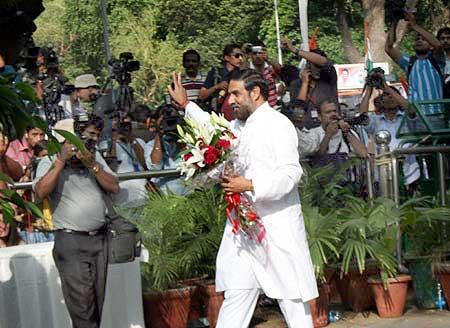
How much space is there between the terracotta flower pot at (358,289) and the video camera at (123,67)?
337 cm

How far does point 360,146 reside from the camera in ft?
36.8

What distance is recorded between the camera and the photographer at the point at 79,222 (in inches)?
330

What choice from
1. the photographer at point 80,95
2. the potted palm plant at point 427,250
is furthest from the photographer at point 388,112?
the photographer at point 80,95

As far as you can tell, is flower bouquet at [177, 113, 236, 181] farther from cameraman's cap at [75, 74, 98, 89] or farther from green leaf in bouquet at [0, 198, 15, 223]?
cameraman's cap at [75, 74, 98, 89]

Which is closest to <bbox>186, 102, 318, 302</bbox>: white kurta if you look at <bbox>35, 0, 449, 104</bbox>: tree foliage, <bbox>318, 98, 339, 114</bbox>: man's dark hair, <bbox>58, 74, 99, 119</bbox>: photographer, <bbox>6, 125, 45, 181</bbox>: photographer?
<bbox>6, 125, 45, 181</bbox>: photographer

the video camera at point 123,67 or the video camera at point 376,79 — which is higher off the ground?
the video camera at point 123,67

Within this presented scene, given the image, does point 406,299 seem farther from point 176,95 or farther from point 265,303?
point 176,95

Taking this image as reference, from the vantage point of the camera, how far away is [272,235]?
296 inches

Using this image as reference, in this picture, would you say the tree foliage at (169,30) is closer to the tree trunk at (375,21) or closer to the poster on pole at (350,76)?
the tree trunk at (375,21)

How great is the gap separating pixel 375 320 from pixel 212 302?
1.49m

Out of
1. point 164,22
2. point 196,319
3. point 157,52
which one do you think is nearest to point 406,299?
point 196,319

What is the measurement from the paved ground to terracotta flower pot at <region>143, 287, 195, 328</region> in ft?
2.50

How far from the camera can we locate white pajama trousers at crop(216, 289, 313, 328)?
7.51 metres

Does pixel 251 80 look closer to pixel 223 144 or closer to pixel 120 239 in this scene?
pixel 223 144
